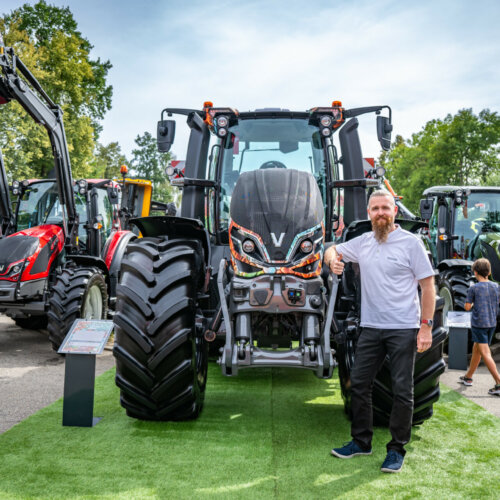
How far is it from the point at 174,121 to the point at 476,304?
13.1 feet

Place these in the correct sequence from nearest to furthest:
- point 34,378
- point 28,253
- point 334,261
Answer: point 334,261
point 34,378
point 28,253

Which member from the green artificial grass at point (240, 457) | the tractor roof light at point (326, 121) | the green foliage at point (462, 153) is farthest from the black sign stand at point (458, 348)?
the green foliage at point (462, 153)

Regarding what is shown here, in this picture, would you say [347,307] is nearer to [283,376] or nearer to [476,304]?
[283,376]

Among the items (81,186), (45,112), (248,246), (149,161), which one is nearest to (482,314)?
(248,246)

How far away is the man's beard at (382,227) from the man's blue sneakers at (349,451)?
1.39 metres

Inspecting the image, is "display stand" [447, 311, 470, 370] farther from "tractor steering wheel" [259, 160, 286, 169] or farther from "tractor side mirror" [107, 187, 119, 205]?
"tractor side mirror" [107, 187, 119, 205]

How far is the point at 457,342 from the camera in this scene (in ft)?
21.1

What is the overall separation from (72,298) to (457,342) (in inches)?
188

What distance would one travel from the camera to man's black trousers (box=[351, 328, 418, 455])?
3475 mm

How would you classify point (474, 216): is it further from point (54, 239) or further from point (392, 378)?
point (54, 239)

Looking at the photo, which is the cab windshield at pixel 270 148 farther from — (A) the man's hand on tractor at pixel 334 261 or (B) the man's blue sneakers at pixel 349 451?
(B) the man's blue sneakers at pixel 349 451

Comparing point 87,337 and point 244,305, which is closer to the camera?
point 244,305

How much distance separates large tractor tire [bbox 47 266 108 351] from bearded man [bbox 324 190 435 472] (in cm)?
426

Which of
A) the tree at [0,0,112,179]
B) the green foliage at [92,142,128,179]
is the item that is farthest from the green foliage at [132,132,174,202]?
the tree at [0,0,112,179]
